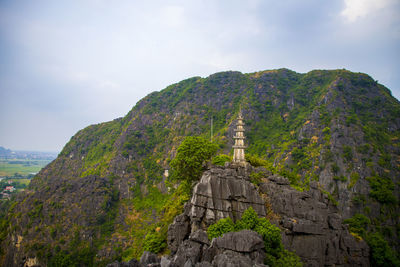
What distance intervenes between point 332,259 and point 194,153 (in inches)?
929

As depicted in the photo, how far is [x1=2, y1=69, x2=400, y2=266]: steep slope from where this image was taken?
59.5 meters

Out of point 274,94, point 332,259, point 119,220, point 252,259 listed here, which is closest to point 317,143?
point 274,94

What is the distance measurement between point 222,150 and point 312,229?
58043mm

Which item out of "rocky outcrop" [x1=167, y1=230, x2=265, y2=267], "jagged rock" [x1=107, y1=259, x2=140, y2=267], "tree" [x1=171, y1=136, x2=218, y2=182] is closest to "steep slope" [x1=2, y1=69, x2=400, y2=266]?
"tree" [x1=171, y1=136, x2=218, y2=182]

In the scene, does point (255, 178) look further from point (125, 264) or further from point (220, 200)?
point (125, 264)

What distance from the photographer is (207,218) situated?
26.3m

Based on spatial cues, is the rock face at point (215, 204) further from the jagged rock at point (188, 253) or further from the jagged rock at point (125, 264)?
the jagged rock at point (125, 264)

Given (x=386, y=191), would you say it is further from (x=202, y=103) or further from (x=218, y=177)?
(x=202, y=103)

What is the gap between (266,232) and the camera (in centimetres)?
2275

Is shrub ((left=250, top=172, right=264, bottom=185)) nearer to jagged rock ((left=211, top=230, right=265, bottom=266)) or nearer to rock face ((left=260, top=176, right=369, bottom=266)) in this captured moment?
rock face ((left=260, top=176, right=369, bottom=266))

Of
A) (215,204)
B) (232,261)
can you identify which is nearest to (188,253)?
(232,261)

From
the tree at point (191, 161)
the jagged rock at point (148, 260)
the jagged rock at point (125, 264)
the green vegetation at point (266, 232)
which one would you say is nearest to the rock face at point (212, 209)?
the green vegetation at point (266, 232)

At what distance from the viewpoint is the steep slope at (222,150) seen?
2343 inches

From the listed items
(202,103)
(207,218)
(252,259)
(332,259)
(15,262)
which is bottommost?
(15,262)
